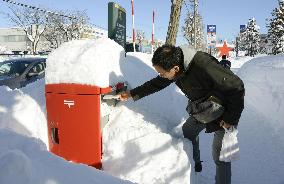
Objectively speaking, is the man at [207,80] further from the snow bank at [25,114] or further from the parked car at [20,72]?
the parked car at [20,72]

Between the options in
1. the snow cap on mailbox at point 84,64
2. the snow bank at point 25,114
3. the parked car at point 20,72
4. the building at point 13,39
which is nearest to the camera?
the snow cap on mailbox at point 84,64

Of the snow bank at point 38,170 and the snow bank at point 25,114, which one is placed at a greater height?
the snow bank at point 38,170

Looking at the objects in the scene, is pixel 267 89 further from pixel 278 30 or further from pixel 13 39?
pixel 13 39

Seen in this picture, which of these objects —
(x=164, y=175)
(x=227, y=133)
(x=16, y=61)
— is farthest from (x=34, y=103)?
(x=16, y=61)

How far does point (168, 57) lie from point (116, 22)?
4.18m

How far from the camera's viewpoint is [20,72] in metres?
10.1

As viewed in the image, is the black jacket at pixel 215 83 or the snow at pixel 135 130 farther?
the snow at pixel 135 130

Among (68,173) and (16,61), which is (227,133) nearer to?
(68,173)

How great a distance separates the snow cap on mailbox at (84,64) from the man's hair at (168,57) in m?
0.91

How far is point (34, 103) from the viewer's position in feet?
16.8

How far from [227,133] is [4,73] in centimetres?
884

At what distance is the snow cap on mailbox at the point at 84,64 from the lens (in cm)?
373

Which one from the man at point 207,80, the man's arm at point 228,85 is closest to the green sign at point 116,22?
the man at point 207,80

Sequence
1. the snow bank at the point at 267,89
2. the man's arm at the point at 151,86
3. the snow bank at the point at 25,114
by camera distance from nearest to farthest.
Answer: the man's arm at the point at 151,86 < the snow bank at the point at 25,114 < the snow bank at the point at 267,89
